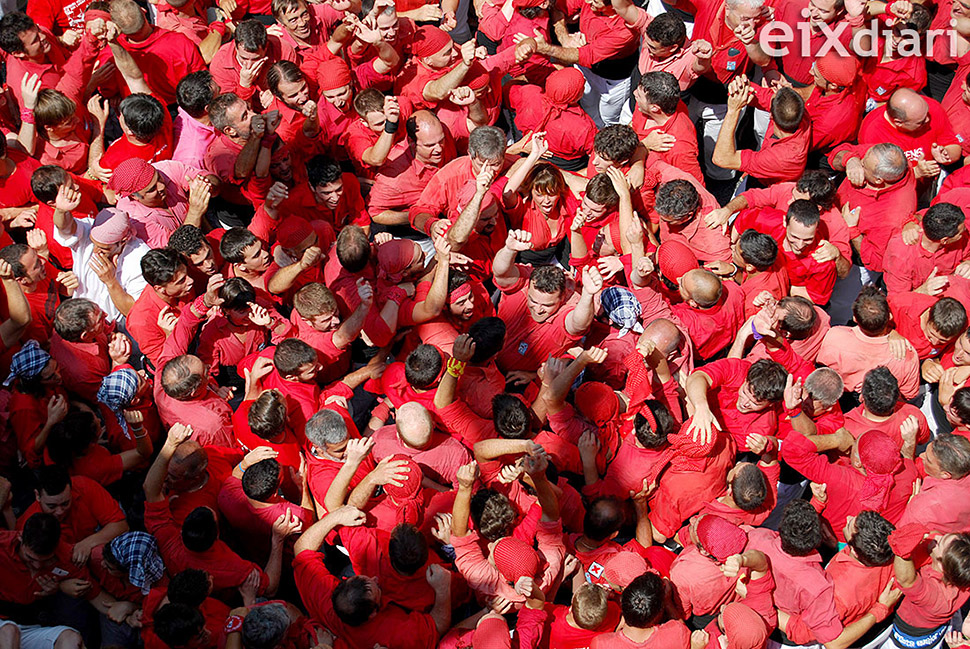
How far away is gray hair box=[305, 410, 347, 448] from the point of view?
226 inches

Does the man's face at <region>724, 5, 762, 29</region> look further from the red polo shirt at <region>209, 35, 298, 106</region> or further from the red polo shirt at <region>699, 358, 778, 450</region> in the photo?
the red polo shirt at <region>209, 35, 298, 106</region>

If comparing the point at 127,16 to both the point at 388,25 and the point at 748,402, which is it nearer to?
the point at 388,25

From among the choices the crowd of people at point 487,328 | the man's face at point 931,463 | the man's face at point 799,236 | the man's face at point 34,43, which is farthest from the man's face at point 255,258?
the man's face at point 931,463

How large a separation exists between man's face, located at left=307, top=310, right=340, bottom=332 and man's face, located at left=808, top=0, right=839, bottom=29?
5.41 meters

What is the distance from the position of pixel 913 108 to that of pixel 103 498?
7.00m

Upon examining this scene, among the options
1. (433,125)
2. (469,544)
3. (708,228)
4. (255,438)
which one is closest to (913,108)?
(708,228)

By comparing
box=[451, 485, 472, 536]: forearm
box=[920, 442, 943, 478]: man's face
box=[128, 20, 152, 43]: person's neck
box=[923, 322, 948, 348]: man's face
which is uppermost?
box=[128, 20, 152, 43]: person's neck

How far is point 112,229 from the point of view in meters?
6.66

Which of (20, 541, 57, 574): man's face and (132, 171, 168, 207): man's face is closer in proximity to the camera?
(20, 541, 57, 574): man's face

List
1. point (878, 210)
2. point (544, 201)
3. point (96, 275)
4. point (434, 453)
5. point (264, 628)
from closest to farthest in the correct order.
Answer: point (264, 628)
point (434, 453)
point (96, 275)
point (544, 201)
point (878, 210)

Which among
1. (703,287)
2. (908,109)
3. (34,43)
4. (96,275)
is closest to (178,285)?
(96,275)

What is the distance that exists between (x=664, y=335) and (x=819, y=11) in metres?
4.16

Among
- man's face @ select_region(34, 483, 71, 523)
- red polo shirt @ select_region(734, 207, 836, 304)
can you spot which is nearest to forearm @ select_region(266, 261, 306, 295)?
man's face @ select_region(34, 483, 71, 523)

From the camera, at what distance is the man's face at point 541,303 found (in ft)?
21.3
